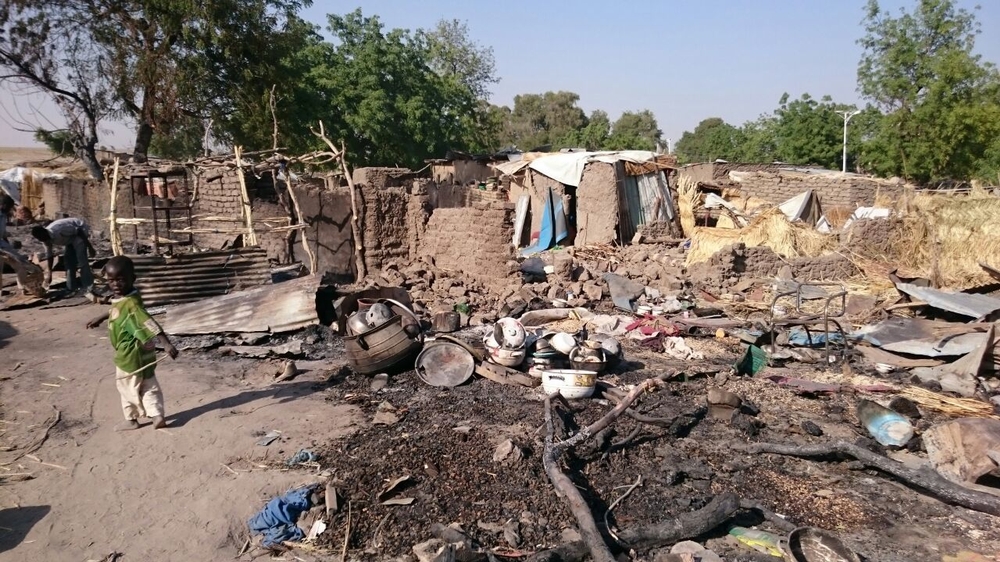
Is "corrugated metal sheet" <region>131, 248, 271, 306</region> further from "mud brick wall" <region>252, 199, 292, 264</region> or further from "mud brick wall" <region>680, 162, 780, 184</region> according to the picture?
"mud brick wall" <region>680, 162, 780, 184</region>

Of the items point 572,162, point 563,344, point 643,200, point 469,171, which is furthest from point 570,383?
point 469,171

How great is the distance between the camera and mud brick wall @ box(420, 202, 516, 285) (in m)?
9.34

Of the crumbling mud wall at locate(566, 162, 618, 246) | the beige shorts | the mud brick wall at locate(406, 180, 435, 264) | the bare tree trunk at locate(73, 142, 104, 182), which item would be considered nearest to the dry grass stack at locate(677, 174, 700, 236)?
the crumbling mud wall at locate(566, 162, 618, 246)

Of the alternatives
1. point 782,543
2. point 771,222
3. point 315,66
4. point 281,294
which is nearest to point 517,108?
point 315,66

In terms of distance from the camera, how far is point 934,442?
4.82 m

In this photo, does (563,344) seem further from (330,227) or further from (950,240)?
(950,240)

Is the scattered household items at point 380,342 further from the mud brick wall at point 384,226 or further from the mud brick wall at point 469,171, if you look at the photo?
the mud brick wall at point 469,171

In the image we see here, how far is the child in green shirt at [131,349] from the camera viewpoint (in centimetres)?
491

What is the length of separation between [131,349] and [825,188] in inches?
741

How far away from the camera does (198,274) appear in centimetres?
941

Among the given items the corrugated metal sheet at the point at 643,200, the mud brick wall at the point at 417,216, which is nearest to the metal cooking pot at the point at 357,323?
the mud brick wall at the point at 417,216

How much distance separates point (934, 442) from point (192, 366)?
6639mm

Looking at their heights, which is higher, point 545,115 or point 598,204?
point 545,115

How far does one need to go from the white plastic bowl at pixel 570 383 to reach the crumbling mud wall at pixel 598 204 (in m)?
8.92
